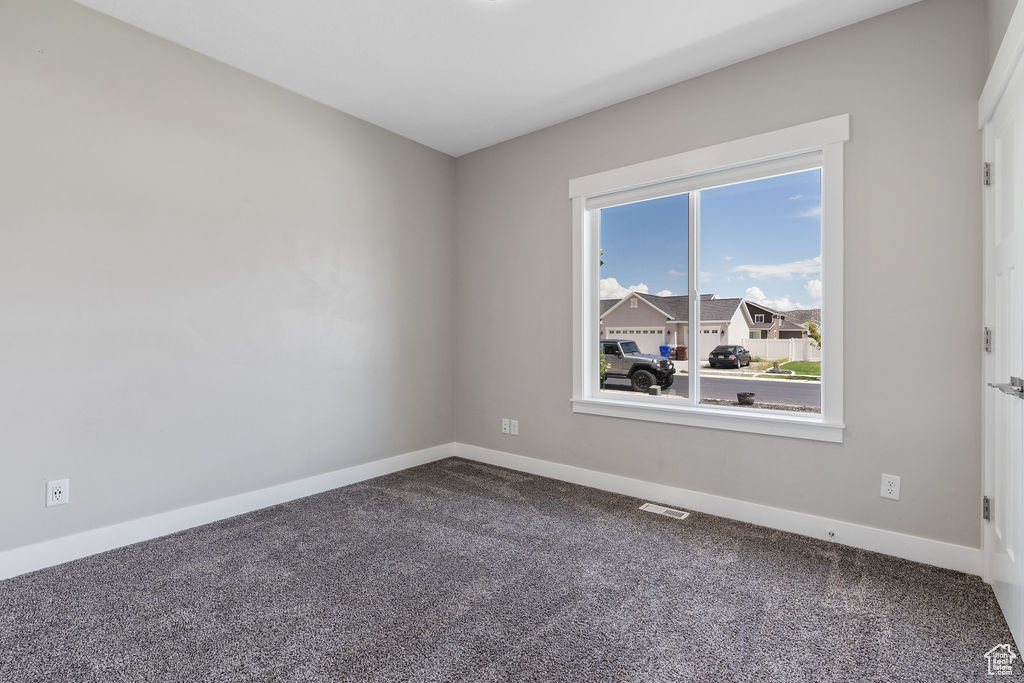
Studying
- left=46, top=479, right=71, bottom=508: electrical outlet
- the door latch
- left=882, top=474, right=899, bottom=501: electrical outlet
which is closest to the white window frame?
left=882, top=474, right=899, bottom=501: electrical outlet

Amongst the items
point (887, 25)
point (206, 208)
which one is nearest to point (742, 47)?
point (887, 25)

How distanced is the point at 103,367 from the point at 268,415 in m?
0.90

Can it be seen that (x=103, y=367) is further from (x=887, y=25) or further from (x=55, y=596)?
(x=887, y=25)

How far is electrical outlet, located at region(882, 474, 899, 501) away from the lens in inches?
95.7

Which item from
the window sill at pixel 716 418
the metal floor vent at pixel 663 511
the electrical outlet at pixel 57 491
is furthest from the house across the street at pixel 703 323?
the electrical outlet at pixel 57 491

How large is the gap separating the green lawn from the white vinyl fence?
0.02 meters

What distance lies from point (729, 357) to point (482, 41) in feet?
7.61

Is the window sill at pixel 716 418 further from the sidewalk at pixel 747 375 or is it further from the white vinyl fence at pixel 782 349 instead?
the white vinyl fence at pixel 782 349

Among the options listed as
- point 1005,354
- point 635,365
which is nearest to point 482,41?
point 635,365

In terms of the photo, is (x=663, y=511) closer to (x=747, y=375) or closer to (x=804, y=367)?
(x=747, y=375)

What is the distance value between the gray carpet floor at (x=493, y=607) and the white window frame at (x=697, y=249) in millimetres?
626

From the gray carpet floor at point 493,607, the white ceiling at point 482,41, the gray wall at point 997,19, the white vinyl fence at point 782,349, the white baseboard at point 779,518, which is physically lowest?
the gray carpet floor at point 493,607

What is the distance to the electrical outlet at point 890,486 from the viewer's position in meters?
2.43

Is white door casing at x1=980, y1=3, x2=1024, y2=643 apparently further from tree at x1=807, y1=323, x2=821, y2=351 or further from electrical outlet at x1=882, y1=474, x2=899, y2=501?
tree at x1=807, y1=323, x2=821, y2=351
